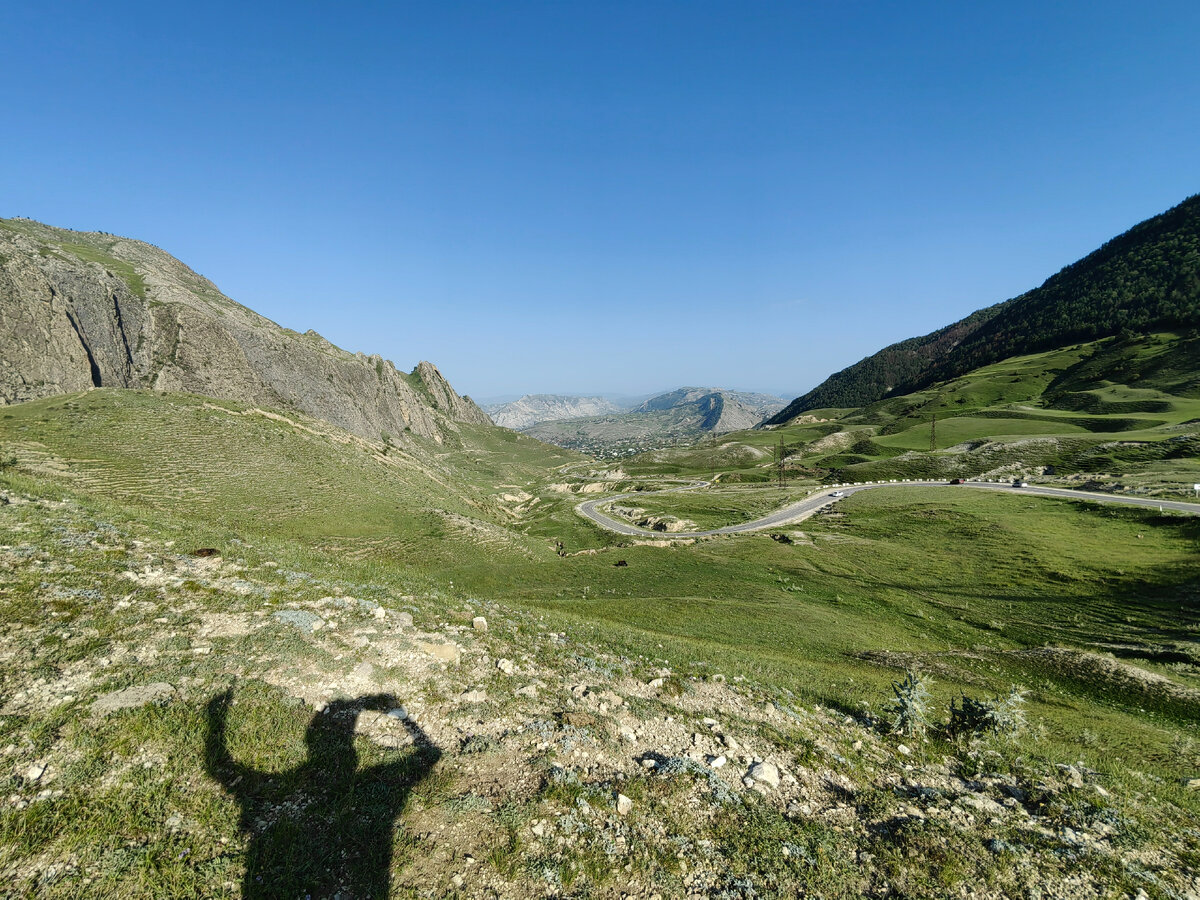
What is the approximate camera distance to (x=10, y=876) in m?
5.30

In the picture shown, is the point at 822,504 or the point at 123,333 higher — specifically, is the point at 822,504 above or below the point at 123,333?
below

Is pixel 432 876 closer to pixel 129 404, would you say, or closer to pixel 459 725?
pixel 459 725

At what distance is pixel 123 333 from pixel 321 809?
9844cm

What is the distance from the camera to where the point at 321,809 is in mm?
7230

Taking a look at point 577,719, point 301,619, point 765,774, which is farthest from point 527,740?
point 301,619

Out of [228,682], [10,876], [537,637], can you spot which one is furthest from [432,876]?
[537,637]

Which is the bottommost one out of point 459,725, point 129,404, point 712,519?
point 712,519

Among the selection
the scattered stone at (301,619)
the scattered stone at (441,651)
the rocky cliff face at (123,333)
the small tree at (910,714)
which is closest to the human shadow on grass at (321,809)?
the scattered stone at (441,651)

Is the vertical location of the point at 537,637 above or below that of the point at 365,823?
below

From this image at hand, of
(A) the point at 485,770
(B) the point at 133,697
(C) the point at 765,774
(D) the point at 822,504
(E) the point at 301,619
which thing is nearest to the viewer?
(B) the point at 133,697

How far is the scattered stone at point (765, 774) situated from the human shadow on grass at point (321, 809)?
714 cm

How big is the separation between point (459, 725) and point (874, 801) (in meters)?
9.76

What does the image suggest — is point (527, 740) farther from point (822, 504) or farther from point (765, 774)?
point (822, 504)

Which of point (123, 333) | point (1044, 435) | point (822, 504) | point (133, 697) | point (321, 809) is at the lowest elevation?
point (822, 504)
